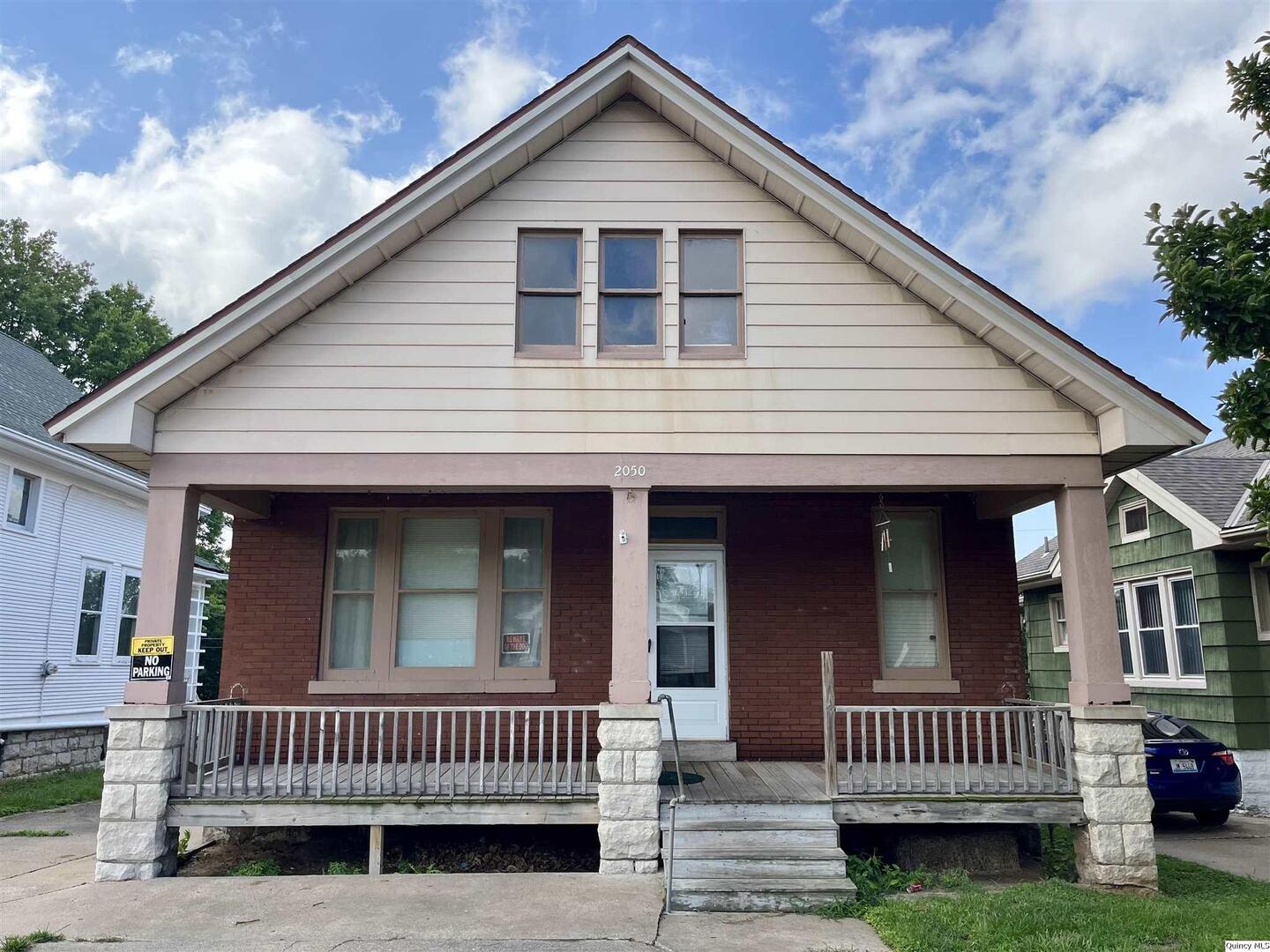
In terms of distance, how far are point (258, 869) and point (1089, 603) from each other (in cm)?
740

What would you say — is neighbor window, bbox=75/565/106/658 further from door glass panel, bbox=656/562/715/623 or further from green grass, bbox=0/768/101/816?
door glass panel, bbox=656/562/715/623

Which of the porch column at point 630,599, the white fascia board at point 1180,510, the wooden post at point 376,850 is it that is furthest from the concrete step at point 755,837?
the white fascia board at point 1180,510

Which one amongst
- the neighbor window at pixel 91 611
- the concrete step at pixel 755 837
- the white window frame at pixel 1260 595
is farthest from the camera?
the neighbor window at pixel 91 611

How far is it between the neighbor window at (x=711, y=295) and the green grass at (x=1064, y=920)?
4692mm

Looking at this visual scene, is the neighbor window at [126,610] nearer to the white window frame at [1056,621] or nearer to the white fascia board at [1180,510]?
the white fascia board at [1180,510]

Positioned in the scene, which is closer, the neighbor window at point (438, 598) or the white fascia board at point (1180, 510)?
the neighbor window at point (438, 598)

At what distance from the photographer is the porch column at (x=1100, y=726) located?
22.7 feet

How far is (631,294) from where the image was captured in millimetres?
8102

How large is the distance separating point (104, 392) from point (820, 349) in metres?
6.14

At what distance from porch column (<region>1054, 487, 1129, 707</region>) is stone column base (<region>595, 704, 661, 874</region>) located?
11.6ft

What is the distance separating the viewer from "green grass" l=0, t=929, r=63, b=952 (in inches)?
208

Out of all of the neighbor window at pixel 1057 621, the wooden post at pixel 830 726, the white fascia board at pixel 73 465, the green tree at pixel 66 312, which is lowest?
the wooden post at pixel 830 726

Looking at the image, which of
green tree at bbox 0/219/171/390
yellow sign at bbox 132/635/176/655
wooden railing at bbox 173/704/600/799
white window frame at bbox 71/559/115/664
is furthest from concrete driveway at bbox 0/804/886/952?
green tree at bbox 0/219/171/390

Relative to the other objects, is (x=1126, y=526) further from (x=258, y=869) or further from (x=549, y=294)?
(x=258, y=869)
